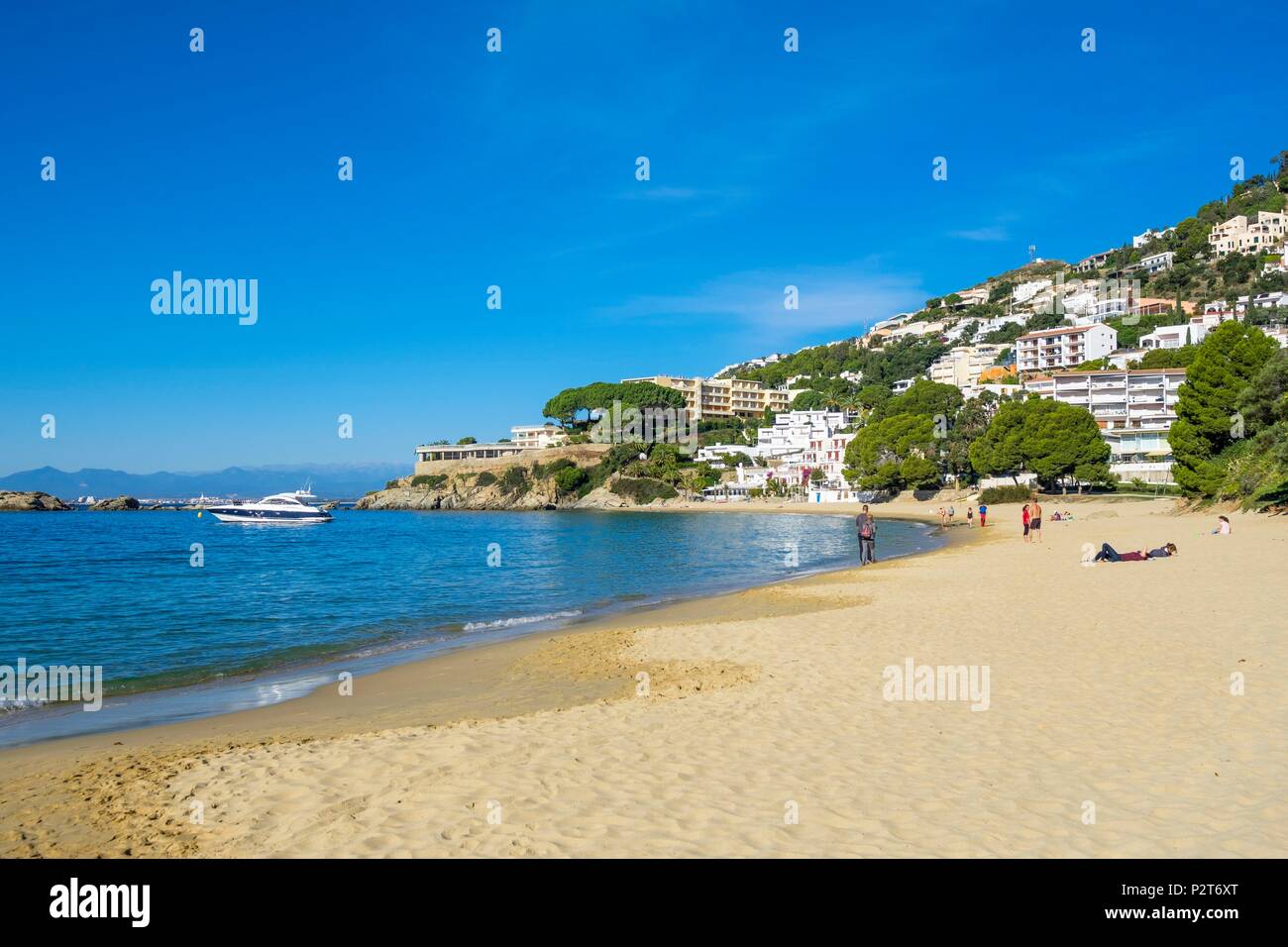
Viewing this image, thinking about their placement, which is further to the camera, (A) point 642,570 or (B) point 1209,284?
(B) point 1209,284

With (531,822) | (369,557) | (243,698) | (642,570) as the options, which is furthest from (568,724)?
(369,557)

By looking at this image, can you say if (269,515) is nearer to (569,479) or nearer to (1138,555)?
(569,479)

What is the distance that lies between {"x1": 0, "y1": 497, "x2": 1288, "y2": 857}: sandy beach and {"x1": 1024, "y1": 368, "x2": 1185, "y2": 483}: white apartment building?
74966mm

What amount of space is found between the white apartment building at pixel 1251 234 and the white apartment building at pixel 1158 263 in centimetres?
750

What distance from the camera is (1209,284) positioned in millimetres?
140875

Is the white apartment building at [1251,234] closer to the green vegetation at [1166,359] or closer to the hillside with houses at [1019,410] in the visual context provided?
the hillside with houses at [1019,410]

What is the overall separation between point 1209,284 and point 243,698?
564 ft

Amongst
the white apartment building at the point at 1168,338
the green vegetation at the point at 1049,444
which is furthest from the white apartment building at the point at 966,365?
the green vegetation at the point at 1049,444

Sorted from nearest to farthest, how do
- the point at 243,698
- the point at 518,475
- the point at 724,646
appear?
the point at 243,698 < the point at 724,646 < the point at 518,475

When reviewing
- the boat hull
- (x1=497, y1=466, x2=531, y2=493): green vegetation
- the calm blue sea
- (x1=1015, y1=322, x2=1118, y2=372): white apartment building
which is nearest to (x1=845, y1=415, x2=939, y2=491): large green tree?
the calm blue sea

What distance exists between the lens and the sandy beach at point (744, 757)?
5789 millimetres

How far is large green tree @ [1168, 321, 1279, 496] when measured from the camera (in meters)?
42.1

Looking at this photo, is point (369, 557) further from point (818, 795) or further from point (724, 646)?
point (818, 795)

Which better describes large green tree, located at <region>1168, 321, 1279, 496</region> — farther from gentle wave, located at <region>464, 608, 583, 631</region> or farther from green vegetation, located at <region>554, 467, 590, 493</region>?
green vegetation, located at <region>554, 467, 590, 493</region>
